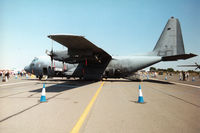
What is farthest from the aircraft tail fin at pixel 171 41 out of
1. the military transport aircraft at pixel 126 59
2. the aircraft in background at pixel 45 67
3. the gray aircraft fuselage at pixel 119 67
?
the aircraft in background at pixel 45 67

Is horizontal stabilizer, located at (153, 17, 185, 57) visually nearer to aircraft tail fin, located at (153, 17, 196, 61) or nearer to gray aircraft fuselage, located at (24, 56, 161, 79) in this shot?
aircraft tail fin, located at (153, 17, 196, 61)

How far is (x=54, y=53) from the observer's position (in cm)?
1575

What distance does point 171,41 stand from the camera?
16172mm

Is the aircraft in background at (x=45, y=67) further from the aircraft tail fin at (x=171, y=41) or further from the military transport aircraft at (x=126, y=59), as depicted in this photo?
the aircraft tail fin at (x=171, y=41)

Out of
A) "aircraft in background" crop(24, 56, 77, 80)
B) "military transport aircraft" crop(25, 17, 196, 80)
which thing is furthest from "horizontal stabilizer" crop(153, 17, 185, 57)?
"aircraft in background" crop(24, 56, 77, 80)

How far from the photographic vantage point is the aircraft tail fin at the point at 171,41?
15.8 meters

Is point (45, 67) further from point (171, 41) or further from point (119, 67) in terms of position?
point (171, 41)

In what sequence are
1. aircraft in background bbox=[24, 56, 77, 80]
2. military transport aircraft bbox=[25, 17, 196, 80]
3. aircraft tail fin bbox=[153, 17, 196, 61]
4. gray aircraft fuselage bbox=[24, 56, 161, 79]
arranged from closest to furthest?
military transport aircraft bbox=[25, 17, 196, 80] < aircraft tail fin bbox=[153, 17, 196, 61] < gray aircraft fuselage bbox=[24, 56, 161, 79] < aircraft in background bbox=[24, 56, 77, 80]

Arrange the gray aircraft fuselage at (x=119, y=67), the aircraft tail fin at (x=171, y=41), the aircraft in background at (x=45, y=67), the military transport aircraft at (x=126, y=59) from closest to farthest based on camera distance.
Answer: the military transport aircraft at (x=126, y=59)
the aircraft tail fin at (x=171, y=41)
the gray aircraft fuselage at (x=119, y=67)
the aircraft in background at (x=45, y=67)

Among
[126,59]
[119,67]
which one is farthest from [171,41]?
[119,67]

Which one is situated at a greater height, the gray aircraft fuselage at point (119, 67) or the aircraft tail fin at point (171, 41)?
the aircraft tail fin at point (171, 41)

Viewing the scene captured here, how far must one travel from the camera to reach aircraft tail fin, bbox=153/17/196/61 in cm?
1584

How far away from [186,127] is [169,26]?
15655mm

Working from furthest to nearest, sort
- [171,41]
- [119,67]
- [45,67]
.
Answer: [45,67]
[119,67]
[171,41]
